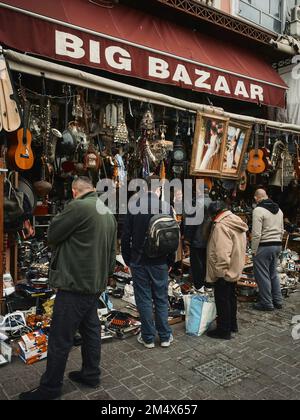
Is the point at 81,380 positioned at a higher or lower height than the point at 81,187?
lower

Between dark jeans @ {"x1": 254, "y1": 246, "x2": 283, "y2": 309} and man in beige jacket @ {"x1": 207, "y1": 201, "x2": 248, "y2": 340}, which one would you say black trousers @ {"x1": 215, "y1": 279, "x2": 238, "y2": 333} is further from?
dark jeans @ {"x1": 254, "y1": 246, "x2": 283, "y2": 309}

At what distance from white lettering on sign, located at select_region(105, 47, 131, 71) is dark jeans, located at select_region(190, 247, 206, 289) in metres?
3.33

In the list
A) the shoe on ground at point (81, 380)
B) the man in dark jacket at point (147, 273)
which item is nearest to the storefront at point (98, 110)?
the man in dark jacket at point (147, 273)

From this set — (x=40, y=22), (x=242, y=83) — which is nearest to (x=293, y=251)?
(x=242, y=83)

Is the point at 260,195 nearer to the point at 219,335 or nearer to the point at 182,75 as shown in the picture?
the point at 219,335

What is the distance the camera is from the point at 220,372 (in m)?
3.97

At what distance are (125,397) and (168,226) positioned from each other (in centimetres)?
196

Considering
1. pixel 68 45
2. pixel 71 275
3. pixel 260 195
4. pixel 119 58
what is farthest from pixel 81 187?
pixel 260 195

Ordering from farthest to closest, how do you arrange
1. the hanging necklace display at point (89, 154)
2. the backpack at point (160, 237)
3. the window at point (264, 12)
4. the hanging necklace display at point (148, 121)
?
the window at point (264, 12) → the hanging necklace display at point (148, 121) → the hanging necklace display at point (89, 154) → the backpack at point (160, 237)

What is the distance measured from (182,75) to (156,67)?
0.62 metres

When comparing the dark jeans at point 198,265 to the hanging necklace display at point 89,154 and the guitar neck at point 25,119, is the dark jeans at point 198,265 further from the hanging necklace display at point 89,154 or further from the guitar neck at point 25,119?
the guitar neck at point 25,119

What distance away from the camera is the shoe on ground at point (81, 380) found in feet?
11.6

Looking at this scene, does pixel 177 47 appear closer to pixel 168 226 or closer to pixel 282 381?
pixel 168 226

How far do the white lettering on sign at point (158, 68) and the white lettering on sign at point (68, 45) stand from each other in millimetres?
1347
